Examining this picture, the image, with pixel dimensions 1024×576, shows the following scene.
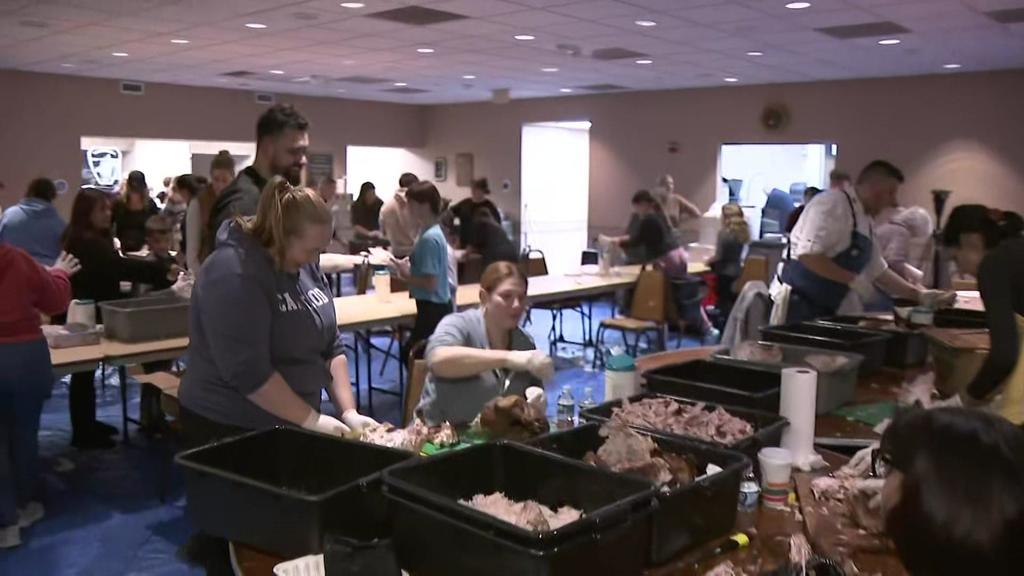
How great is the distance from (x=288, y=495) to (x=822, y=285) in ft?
10.1

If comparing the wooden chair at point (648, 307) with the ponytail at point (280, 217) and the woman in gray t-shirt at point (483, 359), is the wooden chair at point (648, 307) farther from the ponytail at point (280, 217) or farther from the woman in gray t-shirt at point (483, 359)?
the ponytail at point (280, 217)

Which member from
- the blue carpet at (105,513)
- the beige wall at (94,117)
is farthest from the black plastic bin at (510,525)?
the beige wall at (94,117)

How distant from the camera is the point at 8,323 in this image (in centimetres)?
326

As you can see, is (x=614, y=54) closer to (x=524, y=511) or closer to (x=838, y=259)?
(x=838, y=259)

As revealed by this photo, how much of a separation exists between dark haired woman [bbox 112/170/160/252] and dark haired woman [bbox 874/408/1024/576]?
6880 millimetres

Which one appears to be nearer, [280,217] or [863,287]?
[280,217]

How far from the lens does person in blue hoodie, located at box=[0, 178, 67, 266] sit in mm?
5023

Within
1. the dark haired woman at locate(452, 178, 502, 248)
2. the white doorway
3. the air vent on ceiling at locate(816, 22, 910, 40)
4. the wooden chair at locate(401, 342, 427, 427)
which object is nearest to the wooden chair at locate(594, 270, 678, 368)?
the dark haired woman at locate(452, 178, 502, 248)

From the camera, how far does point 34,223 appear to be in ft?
16.6

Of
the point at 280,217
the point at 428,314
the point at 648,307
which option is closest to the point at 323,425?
the point at 280,217

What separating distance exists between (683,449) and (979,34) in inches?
230

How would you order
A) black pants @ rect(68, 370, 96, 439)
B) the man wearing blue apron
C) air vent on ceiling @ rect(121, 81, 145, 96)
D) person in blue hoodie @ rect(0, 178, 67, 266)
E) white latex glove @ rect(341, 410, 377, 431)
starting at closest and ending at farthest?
white latex glove @ rect(341, 410, 377, 431), the man wearing blue apron, black pants @ rect(68, 370, 96, 439), person in blue hoodie @ rect(0, 178, 67, 266), air vent on ceiling @ rect(121, 81, 145, 96)

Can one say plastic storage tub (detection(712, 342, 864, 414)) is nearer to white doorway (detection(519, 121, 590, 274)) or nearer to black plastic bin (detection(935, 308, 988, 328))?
black plastic bin (detection(935, 308, 988, 328))

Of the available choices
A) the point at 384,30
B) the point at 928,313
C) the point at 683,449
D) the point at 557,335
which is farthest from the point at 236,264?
the point at 557,335
